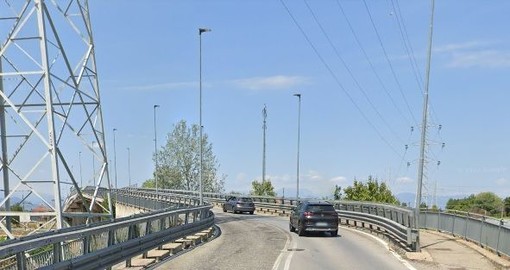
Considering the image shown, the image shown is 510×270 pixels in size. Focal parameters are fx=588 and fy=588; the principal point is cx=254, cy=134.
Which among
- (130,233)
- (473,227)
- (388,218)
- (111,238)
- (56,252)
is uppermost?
(56,252)

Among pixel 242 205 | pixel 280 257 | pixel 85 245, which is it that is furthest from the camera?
pixel 242 205

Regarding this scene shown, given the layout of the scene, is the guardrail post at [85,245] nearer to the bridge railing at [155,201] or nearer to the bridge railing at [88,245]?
the bridge railing at [88,245]

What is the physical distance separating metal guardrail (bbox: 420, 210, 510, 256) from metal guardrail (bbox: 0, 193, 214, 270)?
9.79 metres

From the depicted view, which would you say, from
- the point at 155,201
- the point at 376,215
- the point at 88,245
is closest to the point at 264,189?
the point at 155,201

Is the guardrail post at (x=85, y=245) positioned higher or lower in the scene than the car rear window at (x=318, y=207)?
higher

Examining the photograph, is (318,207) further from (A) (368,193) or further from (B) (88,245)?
(A) (368,193)

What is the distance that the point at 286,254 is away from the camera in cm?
1764

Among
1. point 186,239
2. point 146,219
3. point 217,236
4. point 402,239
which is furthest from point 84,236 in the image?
point 217,236

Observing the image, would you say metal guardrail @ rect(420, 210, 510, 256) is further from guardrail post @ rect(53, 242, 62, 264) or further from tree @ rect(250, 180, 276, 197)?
tree @ rect(250, 180, 276, 197)

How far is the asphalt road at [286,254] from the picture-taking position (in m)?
14.9

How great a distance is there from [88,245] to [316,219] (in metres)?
16.7

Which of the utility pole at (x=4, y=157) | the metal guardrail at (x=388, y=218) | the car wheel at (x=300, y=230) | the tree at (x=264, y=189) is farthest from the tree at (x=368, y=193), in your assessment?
the utility pole at (x=4, y=157)

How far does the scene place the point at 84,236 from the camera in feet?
33.2

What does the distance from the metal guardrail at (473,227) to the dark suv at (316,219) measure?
5.26 metres
